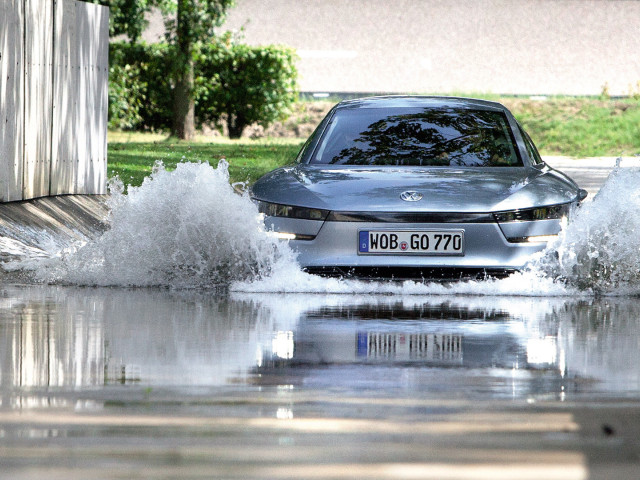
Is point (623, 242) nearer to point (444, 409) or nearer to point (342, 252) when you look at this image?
point (342, 252)

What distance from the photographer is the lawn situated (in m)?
20.7

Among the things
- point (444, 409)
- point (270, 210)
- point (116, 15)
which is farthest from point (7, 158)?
point (116, 15)

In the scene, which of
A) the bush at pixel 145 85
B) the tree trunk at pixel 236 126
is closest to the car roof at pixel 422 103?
the bush at pixel 145 85

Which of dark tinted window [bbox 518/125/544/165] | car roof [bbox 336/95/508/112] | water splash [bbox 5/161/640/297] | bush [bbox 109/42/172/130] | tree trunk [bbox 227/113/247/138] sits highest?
bush [bbox 109/42/172/130]

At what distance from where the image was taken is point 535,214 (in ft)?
27.3

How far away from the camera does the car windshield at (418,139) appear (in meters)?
9.27

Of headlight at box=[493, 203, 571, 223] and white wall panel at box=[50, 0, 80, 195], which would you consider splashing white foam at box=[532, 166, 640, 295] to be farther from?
white wall panel at box=[50, 0, 80, 195]

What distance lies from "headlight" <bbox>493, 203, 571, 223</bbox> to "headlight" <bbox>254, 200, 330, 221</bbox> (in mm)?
1039

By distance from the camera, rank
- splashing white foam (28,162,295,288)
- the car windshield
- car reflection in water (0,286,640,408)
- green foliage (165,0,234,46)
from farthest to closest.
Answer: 1. green foliage (165,0,234,46)
2. the car windshield
3. splashing white foam (28,162,295,288)
4. car reflection in water (0,286,640,408)

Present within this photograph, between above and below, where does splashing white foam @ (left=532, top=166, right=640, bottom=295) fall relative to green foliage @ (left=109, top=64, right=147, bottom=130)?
below

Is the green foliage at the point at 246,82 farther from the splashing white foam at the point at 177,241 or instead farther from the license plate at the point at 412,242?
the license plate at the point at 412,242

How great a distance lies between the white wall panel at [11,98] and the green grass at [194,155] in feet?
13.7

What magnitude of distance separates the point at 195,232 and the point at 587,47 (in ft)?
87.3

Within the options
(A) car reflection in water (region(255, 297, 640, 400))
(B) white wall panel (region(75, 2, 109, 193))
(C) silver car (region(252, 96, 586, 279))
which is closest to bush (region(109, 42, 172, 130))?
(B) white wall panel (region(75, 2, 109, 193))
